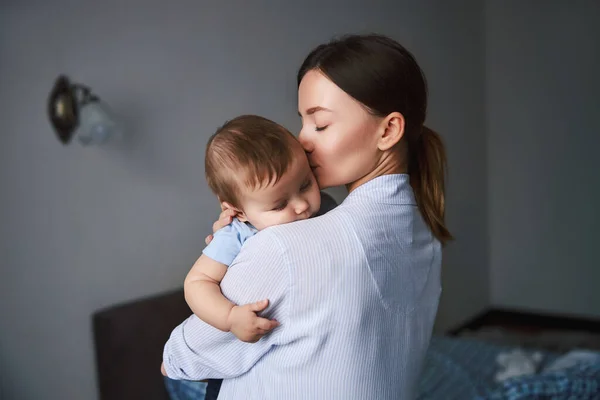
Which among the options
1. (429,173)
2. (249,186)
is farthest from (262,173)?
(429,173)

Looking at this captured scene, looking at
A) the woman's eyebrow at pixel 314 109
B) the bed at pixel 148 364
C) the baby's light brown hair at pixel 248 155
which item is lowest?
the bed at pixel 148 364

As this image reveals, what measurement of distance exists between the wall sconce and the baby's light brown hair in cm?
126

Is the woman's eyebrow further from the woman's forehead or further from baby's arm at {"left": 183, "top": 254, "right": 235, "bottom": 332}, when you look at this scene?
baby's arm at {"left": 183, "top": 254, "right": 235, "bottom": 332}

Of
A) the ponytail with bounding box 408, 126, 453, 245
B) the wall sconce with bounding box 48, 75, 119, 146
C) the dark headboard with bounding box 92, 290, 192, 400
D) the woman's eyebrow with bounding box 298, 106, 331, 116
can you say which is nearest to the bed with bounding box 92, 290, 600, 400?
the dark headboard with bounding box 92, 290, 192, 400

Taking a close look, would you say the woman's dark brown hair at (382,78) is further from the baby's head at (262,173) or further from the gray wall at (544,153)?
the gray wall at (544,153)

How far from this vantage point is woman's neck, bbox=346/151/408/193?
3.19 ft

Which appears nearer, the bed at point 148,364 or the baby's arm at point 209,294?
the baby's arm at point 209,294

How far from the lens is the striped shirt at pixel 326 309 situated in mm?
817

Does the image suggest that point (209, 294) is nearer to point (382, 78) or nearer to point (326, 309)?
point (326, 309)

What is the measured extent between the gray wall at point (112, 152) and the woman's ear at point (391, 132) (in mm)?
1540

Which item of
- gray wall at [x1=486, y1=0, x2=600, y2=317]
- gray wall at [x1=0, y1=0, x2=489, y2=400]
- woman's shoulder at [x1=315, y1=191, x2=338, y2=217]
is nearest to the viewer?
woman's shoulder at [x1=315, y1=191, x2=338, y2=217]

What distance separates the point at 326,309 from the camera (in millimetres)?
824

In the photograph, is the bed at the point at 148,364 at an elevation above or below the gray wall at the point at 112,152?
below

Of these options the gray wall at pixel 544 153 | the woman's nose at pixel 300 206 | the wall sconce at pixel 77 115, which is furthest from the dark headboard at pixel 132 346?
the gray wall at pixel 544 153
